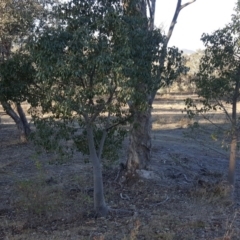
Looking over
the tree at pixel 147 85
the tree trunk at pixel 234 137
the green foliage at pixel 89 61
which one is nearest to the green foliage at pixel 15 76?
the green foliage at pixel 89 61

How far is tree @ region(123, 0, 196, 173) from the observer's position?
7902mm

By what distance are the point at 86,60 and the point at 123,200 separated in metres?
4.73

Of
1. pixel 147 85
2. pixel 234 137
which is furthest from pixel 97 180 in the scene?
pixel 234 137

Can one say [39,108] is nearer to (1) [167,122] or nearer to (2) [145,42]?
(2) [145,42]

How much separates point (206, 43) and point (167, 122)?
15.3 meters

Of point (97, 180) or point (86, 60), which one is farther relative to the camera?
point (97, 180)

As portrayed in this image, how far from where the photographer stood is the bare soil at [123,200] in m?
7.90

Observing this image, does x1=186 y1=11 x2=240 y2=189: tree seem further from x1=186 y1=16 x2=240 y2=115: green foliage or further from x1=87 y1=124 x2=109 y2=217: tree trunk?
x1=87 y1=124 x2=109 y2=217: tree trunk

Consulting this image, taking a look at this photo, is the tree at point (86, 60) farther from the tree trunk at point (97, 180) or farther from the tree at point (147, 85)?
the tree trunk at point (97, 180)

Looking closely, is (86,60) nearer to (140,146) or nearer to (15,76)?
(15,76)

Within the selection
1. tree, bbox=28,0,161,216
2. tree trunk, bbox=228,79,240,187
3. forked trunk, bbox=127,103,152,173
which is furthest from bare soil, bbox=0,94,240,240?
tree, bbox=28,0,161,216

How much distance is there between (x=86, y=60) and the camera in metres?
6.84

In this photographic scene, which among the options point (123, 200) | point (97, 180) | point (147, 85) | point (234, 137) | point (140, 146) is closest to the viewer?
point (147, 85)

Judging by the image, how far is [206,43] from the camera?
1109 centimetres
